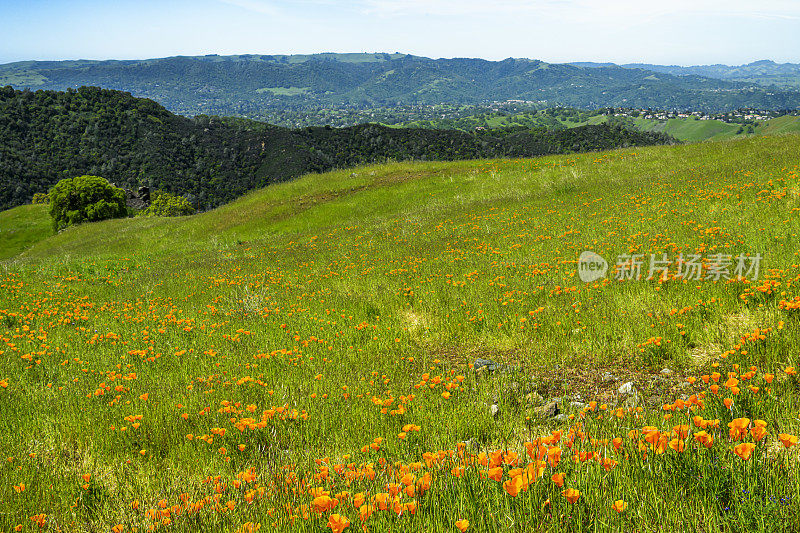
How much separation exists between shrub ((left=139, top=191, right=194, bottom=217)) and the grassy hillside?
276ft

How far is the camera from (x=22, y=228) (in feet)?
214

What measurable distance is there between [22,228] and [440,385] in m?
85.3

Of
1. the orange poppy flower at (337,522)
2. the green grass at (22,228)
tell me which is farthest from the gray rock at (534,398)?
the green grass at (22,228)

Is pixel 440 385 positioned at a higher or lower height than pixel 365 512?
lower

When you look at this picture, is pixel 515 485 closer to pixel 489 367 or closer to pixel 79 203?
pixel 489 367

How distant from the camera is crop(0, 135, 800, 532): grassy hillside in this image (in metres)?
2.23

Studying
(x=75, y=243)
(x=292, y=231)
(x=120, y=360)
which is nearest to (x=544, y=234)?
(x=120, y=360)

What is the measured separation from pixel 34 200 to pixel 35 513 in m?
132

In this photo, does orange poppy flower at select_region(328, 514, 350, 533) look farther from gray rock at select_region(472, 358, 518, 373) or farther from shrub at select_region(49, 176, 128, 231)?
shrub at select_region(49, 176, 128, 231)

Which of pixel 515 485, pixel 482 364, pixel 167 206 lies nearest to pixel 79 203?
pixel 167 206

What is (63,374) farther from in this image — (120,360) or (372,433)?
(372,433)

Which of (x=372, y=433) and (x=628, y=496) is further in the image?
(x=372, y=433)

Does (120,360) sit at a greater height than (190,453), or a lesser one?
lesser

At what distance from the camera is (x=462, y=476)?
2379 millimetres
